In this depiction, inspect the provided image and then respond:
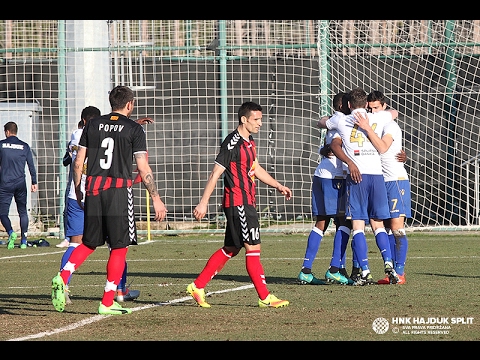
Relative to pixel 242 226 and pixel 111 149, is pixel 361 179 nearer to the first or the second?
pixel 242 226

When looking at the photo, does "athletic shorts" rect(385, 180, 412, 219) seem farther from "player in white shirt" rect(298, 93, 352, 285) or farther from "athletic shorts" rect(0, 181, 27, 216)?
"athletic shorts" rect(0, 181, 27, 216)

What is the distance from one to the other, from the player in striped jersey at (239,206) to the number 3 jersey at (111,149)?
0.74m

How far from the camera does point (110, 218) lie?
25.8ft

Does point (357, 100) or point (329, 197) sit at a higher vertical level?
point (357, 100)

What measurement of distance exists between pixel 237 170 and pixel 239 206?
32 cm

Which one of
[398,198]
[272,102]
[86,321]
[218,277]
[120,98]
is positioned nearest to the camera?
[86,321]

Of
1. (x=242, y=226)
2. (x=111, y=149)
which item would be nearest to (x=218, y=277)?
(x=242, y=226)

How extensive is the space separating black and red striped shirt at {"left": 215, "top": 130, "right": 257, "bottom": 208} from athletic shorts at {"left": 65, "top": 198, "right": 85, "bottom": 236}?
208 centimetres

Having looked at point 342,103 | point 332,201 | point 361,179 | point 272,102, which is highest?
point 272,102

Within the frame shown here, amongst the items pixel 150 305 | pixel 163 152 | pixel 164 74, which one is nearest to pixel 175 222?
pixel 163 152

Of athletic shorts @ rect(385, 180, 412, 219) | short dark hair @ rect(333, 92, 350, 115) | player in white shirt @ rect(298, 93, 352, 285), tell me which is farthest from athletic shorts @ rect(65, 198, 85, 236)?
athletic shorts @ rect(385, 180, 412, 219)

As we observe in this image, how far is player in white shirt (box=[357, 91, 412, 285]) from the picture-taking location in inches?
385

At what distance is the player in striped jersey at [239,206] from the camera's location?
8.16 meters

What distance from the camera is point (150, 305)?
8.40 meters
